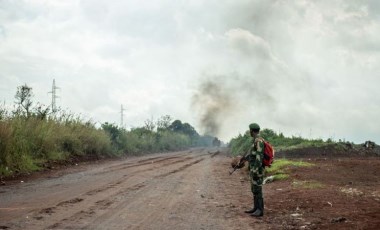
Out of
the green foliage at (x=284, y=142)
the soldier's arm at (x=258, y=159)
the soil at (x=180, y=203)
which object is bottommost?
the soil at (x=180, y=203)

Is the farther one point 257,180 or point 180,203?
point 180,203

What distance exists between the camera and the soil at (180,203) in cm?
858

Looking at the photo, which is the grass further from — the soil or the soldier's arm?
the soldier's arm

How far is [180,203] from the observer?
36.7ft

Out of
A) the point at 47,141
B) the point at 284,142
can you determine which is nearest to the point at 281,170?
the point at 47,141

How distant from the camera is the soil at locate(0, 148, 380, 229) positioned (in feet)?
28.1

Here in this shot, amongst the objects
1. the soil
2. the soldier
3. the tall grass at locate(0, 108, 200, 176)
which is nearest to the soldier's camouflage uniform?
the soldier

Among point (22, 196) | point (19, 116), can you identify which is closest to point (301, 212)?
point (22, 196)

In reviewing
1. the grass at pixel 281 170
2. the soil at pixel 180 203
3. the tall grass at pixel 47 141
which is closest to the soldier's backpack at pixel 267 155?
the soil at pixel 180 203

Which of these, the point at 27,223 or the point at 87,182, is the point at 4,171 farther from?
the point at 27,223

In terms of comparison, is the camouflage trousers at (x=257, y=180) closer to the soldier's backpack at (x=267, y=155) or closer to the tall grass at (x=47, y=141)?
the soldier's backpack at (x=267, y=155)

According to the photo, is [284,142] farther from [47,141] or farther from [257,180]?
[257,180]

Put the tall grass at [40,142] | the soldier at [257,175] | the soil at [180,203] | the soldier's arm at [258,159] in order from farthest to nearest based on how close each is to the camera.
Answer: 1. the tall grass at [40,142]
2. the soldier's arm at [258,159]
3. the soldier at [257,175]
4. the soil at [180,203]

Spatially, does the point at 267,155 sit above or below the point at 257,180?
above
